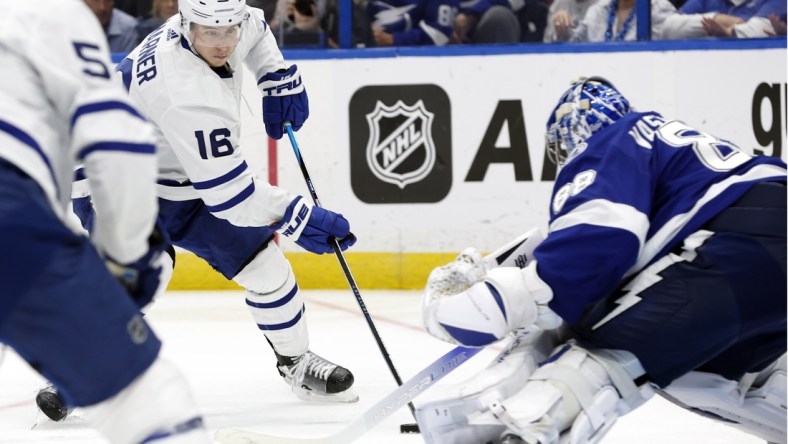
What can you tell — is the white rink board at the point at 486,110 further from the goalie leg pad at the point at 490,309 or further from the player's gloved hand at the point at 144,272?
the player's gloved hand at the point at 144,272

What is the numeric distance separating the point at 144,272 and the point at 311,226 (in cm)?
145

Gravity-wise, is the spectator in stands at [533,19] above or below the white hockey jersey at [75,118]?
below

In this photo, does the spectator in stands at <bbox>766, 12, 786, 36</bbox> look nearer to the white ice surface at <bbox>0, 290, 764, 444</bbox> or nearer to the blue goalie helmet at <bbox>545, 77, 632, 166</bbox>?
the white ice surface at <bbox>0, 290, 764, 444</bbox>

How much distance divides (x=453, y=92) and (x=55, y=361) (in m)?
3.85

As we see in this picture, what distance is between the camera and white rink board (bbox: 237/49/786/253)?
17.2 ft

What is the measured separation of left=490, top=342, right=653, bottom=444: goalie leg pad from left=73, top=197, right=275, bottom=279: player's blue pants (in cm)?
139

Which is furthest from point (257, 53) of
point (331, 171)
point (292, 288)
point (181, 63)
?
point (331, 171)

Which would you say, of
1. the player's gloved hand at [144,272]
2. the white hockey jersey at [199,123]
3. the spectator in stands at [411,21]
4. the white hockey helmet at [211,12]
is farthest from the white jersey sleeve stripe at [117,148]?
the spectator in stands at [411,21]

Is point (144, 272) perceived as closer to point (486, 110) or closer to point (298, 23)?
point (486, 110)

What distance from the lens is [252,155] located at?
5.48 meters

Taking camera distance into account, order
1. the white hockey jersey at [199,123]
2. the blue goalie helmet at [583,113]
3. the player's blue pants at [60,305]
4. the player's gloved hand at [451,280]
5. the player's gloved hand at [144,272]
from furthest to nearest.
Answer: the white hockey jersey at [199,123] → the blue goalie helmet at [583,113] → the player's gloved hand at [451,280] → the player's gloved hand at [144,272] → the player's blue pants at [60,305]

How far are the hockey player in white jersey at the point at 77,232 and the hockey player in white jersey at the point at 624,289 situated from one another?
0.58 metres

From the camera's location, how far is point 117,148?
163 centimetres

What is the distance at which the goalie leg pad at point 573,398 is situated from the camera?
6.57ft
